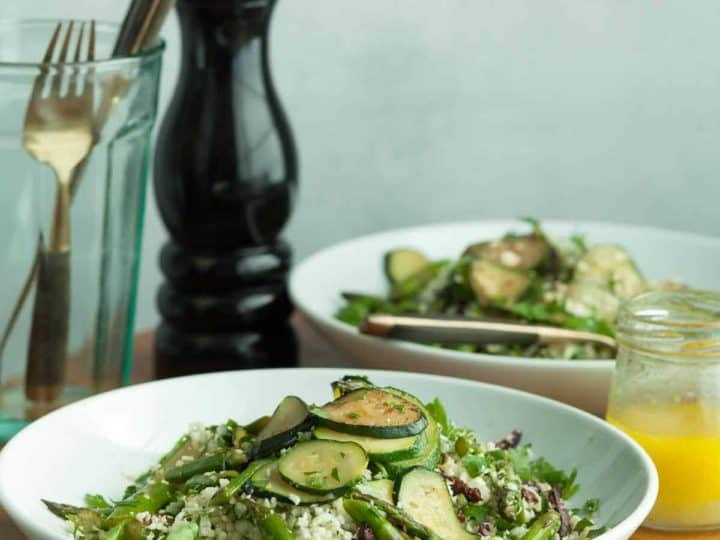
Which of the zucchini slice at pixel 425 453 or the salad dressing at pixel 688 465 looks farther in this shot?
the salad dressing at pixel 688 465

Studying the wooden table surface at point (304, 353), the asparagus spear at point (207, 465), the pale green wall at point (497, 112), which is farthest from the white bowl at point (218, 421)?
the pale green wall at point (497, 112)

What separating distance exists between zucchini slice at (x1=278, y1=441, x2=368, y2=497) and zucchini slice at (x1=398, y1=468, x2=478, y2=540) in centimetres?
4

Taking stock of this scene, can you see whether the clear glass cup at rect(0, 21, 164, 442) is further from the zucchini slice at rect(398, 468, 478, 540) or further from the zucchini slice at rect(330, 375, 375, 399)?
the zucchini slice at rect(398, 468, 478, 540)

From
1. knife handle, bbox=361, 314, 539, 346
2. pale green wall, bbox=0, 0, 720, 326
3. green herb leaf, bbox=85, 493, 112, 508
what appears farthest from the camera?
pale green wall, bbox=0, 0, 720, 326

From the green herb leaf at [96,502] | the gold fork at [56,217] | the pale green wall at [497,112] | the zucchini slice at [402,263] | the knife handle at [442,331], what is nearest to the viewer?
the green herb leaf at [96,502]

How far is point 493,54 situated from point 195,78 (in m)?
1.03

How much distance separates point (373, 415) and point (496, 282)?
746 mm

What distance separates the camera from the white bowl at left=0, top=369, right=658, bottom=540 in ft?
4.19

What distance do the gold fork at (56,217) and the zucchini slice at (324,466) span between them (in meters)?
0.54

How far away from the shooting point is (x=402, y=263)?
2.13 meters

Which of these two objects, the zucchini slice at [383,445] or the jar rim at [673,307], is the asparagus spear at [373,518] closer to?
the zucchini slice at [383,445]

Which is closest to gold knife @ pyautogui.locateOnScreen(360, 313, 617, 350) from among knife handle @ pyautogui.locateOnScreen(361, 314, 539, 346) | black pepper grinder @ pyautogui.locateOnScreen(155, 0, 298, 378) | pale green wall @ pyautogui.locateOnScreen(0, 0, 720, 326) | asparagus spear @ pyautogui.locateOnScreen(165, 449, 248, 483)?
knife handle @ pyautogui.locateOnScreen(361, 314, 539, 346)

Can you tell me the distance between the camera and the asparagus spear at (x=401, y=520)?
1.10 metres

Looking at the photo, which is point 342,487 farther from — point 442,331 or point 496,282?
point 496,282
